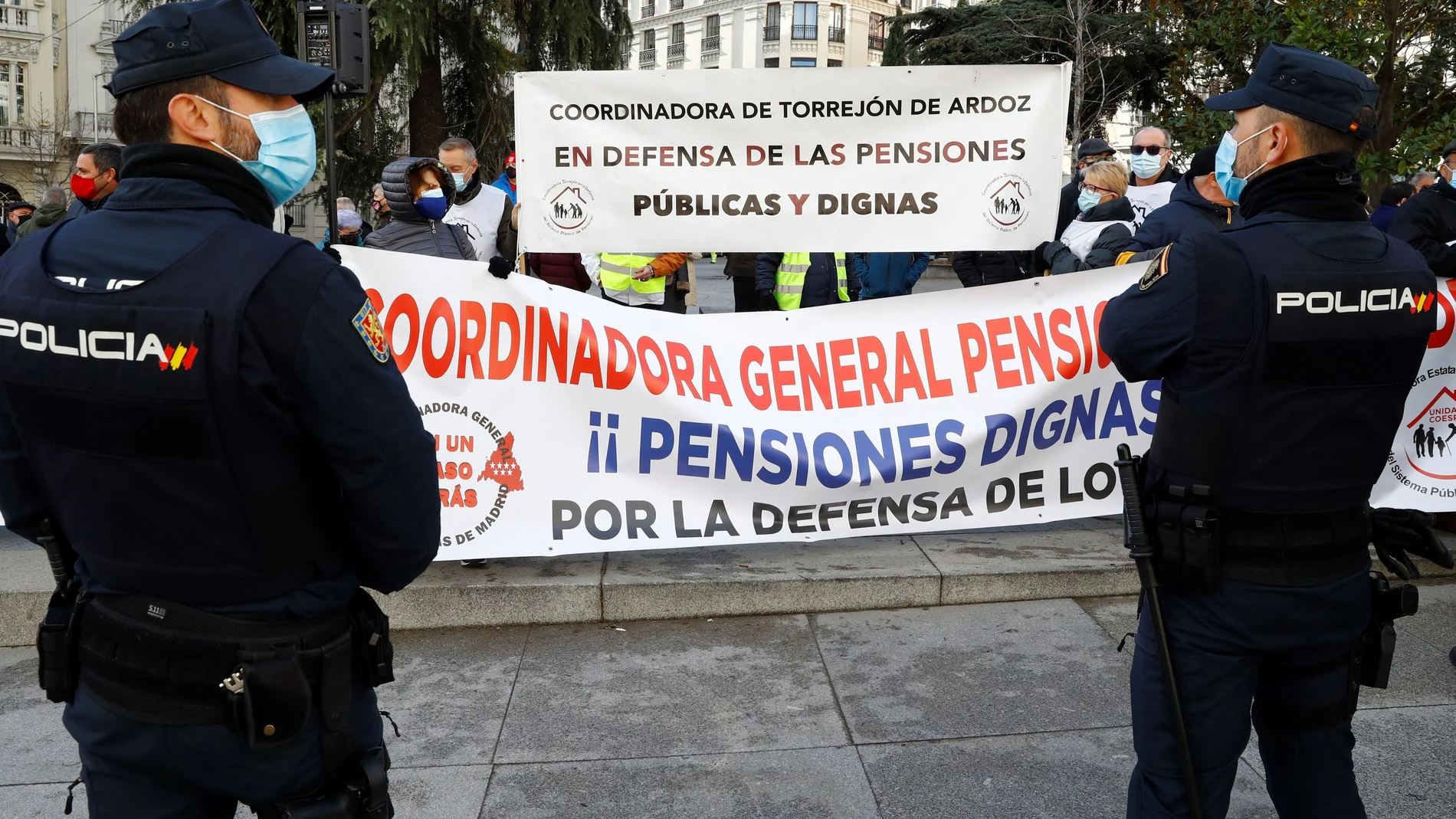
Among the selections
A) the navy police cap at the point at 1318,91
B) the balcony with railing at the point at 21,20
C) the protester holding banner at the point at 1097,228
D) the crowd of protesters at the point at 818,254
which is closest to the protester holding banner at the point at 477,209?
the crowd of protesters at the point at 818,254

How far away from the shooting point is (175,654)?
6.23 feet

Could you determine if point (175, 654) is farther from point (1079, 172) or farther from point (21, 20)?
point (21, 20)

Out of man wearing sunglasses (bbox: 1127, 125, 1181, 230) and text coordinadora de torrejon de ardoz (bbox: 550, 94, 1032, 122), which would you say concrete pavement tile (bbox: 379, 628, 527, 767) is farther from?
man wearing sunglasses (bbox: 1127, 125, 1181, 230)

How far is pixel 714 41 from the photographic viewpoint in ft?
247

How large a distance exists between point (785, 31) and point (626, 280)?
6849 cm

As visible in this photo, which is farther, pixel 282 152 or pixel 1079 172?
pixel 1079 172

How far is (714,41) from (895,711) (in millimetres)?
75043

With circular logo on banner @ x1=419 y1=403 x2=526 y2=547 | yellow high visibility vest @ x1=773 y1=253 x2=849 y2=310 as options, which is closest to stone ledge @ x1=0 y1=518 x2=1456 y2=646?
circular logo on banner @ x1=419 y1=403 x2=526 y2=547

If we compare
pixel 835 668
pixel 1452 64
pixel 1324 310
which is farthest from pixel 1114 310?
pixel 1452 64

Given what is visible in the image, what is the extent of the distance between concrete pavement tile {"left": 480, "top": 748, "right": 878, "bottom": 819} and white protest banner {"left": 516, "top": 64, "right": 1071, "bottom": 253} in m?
2.40

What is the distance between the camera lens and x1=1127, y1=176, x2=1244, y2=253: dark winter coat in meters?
5.25

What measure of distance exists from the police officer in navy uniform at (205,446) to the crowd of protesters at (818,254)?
252 cm

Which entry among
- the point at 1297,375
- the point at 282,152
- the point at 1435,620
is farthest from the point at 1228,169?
the point at 1435,620

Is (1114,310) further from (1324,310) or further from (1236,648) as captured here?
(1236,648)
